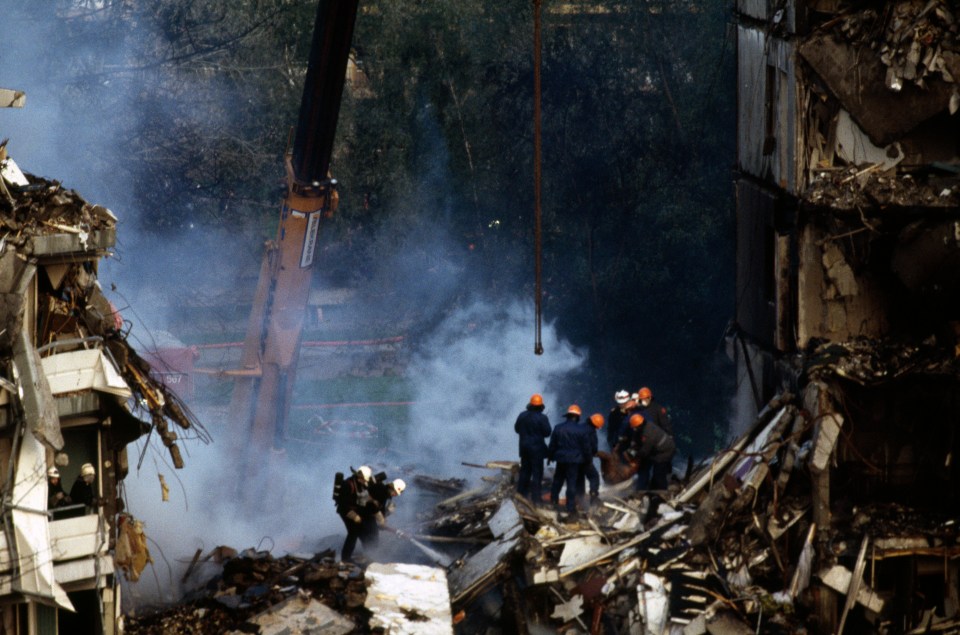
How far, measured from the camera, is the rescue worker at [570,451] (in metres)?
17.1

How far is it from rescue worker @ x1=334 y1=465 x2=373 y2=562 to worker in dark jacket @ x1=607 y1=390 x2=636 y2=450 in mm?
3826

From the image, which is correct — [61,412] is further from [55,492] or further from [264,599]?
[264,599]

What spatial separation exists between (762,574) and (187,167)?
18703 mm

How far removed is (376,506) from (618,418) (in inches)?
153

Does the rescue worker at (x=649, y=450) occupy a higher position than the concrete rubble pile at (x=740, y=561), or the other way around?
the rescue worker at (x=649, y=450)

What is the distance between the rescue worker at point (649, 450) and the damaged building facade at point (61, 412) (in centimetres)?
667

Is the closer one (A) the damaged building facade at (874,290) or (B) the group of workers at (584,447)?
(A) the damaged building facade at (874,290)

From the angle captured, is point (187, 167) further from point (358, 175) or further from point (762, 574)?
point (762, 574)

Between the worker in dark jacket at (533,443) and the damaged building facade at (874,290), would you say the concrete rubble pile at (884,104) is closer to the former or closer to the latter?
the damaged building facade at (874,290)

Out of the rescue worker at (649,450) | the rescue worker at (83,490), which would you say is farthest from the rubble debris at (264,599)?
the rescue worker at (649,450)

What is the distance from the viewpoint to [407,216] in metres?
32.9

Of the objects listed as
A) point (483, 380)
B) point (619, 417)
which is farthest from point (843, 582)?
point (483, 380)

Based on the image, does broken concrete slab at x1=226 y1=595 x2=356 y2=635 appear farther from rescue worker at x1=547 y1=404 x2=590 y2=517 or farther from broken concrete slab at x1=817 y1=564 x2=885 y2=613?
broken concrete slab at x1=817 y1=564 x2=885 y2=613

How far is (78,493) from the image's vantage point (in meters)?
12.5
